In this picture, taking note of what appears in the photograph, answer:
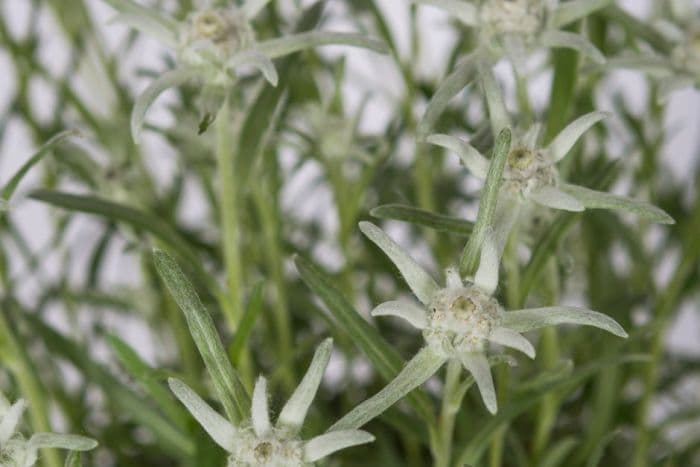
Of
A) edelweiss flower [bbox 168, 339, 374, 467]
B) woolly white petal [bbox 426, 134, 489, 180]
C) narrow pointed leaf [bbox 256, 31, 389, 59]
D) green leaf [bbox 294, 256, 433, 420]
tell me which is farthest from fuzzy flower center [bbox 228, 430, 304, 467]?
narrow pointed leaf [bbox 256, 31, 389, 59]

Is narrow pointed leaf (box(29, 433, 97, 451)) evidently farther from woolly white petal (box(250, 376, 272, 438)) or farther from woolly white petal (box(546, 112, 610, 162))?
woolly white petal (box(546, 112, 610, 162))

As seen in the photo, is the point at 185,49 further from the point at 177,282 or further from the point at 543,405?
the point at 543,405

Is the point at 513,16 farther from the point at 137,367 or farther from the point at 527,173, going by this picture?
the point at 137,367

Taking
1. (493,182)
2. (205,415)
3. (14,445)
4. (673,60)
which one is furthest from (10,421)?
(673,60)

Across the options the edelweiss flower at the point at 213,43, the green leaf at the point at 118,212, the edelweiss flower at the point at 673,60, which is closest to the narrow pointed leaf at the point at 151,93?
the edelweiss flower at the point at 213,43

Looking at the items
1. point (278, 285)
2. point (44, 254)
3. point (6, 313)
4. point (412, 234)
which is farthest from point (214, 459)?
point (412, 234)

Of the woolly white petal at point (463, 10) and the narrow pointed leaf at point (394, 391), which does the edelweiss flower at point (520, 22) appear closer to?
the woolly white petal at point (463, 10)
